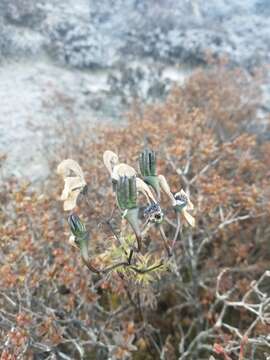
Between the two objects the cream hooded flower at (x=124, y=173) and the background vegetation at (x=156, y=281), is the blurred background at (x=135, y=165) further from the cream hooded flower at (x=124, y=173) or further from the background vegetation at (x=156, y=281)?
the cream hooded flower at (x=124, y=173)

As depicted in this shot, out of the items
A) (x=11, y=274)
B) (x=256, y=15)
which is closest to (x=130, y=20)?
(x=256, y=15)

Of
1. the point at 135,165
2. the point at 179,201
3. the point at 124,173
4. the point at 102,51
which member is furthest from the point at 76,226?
the point at 102,51

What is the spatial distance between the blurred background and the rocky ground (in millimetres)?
19

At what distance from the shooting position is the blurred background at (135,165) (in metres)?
2.37

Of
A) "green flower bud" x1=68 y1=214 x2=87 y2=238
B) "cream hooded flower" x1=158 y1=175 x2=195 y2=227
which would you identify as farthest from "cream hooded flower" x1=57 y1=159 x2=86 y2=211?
"cream hooded flower" x1=158 y1=175 x2=195 y2=227

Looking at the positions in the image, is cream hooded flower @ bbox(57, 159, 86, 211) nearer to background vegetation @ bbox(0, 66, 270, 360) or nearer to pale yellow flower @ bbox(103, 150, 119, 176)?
pale yellow flower @ bbox(103, 150, 119, 176)

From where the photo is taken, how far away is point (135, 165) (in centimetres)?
308

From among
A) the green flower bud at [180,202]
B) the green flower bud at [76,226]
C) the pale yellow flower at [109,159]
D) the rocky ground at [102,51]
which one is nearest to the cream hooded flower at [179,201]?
the green flower bud at [180,202]

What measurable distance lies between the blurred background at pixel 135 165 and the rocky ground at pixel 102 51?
0.06ft

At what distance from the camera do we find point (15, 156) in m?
4.34

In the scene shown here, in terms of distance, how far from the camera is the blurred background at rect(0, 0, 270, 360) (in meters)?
2.37

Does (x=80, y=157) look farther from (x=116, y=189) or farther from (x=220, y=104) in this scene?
(x=116, y=189)

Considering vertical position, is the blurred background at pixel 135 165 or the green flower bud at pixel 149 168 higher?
the green flower bud at pixel 149 168

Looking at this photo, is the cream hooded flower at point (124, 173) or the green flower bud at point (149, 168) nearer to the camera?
the cream hooded flower at point (124, 173)
